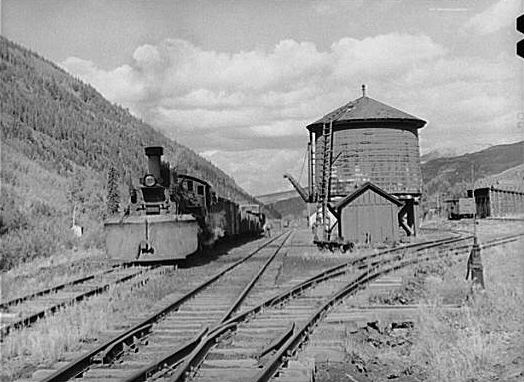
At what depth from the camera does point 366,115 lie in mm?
32781

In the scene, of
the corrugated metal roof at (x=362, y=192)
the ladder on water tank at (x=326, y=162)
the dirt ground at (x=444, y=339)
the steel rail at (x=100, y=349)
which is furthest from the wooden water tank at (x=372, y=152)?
the steel rail at (x=100, y=349)

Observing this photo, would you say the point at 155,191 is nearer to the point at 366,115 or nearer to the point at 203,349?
the point at 203,349

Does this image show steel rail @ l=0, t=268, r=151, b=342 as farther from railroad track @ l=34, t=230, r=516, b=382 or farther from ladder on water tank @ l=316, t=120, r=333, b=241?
ladder on water tank @ l=316, t=120, r=333, b=241

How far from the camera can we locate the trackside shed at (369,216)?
26.3m

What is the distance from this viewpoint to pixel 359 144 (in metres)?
32.6

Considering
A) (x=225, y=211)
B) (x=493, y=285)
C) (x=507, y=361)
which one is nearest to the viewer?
(x=507, y=361)

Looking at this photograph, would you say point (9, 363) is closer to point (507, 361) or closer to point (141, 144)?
point (507, 361)

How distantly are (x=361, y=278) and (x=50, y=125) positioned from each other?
34.6 metres

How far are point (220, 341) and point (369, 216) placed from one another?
18.5 metres

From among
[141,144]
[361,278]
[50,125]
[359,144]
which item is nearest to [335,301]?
[361,278]

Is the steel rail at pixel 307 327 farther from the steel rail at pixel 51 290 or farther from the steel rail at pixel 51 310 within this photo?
the steel rail at pixel 51 290

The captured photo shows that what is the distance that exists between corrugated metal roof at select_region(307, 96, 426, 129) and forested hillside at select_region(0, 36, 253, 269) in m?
8.83

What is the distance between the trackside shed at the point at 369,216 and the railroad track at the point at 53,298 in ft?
38.3

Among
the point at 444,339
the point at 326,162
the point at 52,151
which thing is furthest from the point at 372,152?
the point at 444,339
